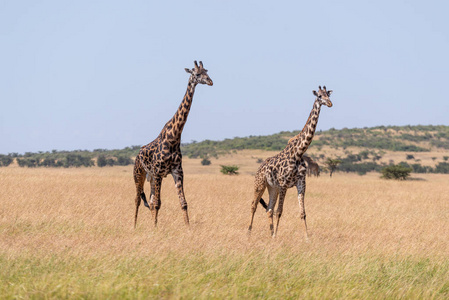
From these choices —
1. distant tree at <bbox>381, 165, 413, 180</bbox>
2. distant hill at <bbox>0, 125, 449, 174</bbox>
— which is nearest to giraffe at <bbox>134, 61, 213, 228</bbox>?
distant tree at <bbox>381, 165, 413, 180</bbox>

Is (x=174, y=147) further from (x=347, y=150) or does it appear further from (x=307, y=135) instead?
(x=347, y=150)

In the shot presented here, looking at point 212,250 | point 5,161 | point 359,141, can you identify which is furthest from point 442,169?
point 212,250

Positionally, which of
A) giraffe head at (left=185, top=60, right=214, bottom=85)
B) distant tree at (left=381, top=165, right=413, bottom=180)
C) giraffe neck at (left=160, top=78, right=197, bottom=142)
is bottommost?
distant tree at (left=381, top=165, right=413, bottom=180)

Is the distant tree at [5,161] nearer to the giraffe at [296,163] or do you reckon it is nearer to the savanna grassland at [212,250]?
the savanna grassland at [212,250]

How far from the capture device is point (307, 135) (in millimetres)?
10516

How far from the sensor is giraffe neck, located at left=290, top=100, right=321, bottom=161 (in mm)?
10531

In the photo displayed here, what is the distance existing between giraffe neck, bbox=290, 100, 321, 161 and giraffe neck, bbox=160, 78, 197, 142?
2.42 m

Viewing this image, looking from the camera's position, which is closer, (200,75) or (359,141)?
(200,75)

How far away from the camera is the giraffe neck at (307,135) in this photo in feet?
34.6

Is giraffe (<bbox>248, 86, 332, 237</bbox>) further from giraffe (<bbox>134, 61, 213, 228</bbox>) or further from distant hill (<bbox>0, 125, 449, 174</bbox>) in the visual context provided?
distant hill (<bbox>0, 125, 449, 174</bbox>)

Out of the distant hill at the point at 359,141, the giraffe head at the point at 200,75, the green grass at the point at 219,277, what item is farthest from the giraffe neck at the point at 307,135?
the distant hill at the point at 359,141

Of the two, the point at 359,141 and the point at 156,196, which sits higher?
the point at 359,141

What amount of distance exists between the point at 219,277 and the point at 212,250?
1.68 meters

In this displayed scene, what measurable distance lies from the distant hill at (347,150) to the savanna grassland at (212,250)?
112 ft
